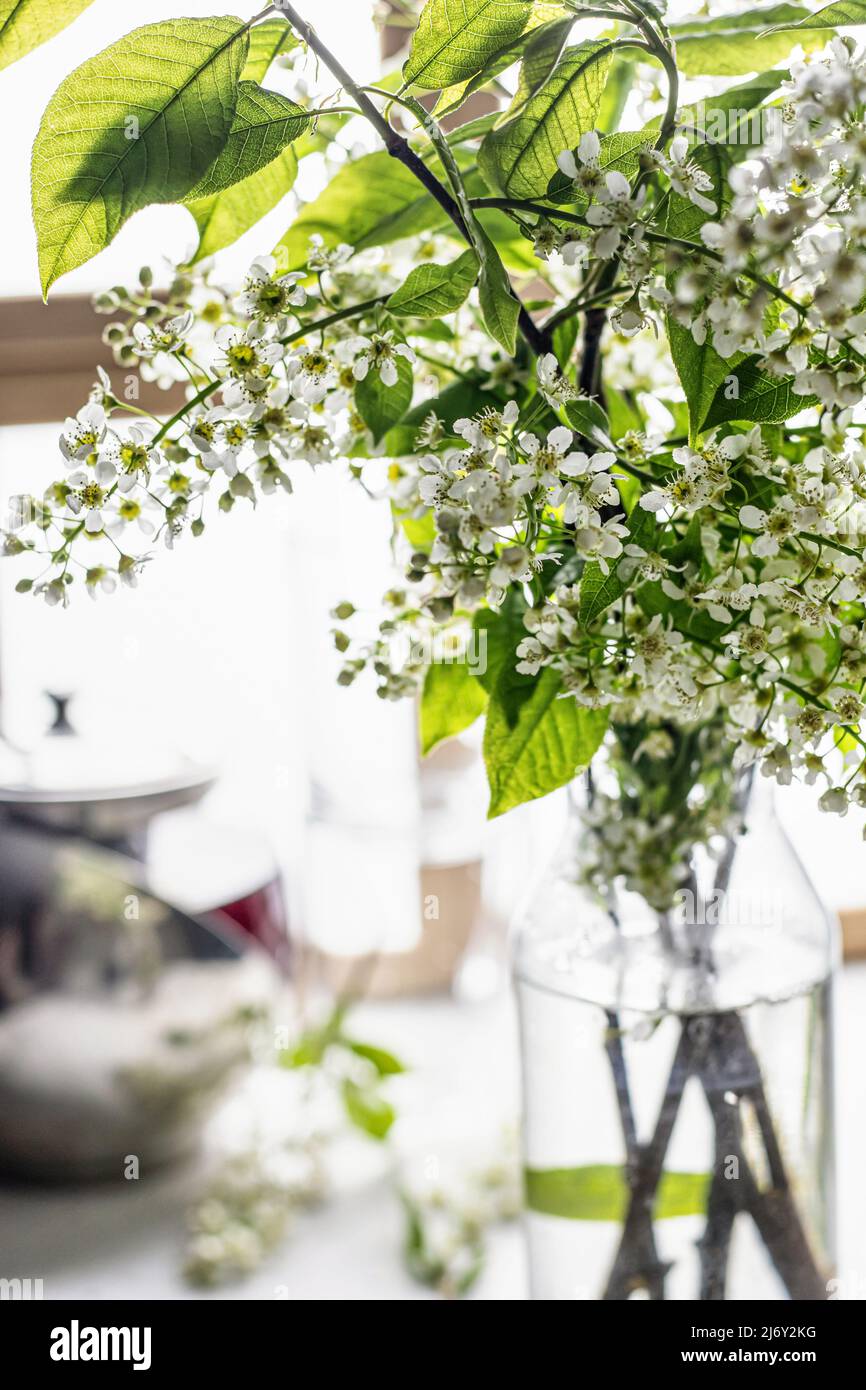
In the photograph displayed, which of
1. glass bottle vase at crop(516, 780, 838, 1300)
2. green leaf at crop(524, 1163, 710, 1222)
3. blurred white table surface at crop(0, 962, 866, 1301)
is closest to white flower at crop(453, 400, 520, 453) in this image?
glass bottle vase at crop(516, 780, 838, 1300)

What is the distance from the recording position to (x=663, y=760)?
50cm

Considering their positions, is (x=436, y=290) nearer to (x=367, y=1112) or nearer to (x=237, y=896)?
(x=237, y=896)

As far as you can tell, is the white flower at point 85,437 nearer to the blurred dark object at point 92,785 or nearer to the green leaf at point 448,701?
the green leaf at point 448,701

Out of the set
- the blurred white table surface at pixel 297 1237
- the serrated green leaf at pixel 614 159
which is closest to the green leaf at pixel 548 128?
the serrated green leaf at pixel 614 159

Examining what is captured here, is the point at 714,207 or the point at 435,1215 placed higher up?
the point at 714,207

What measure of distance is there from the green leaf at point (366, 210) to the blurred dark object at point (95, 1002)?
41cm

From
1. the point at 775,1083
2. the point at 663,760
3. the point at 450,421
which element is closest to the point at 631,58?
the point at 450,421

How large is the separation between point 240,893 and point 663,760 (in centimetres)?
37

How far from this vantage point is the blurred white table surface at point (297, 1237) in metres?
0.73

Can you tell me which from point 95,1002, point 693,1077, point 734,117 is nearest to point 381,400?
point 734,117

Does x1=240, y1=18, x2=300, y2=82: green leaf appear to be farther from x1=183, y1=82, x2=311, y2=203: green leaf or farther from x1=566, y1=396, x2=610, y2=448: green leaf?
x1=566, y1=396, x2=610, y2=448: green leaf
